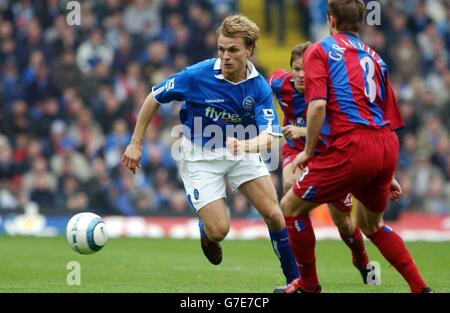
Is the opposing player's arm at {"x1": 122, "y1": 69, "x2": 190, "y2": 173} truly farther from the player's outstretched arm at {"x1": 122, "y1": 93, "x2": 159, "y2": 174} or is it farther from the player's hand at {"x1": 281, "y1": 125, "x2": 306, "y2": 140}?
the player's hand at {"x1": 281, "y1": 125, "x2": 306, "y2": 140}

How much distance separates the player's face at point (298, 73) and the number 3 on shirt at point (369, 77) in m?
1.78

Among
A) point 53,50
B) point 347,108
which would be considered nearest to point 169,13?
point 53,50

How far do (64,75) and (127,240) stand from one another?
4.85m

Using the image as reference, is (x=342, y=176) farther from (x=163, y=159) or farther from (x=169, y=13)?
(x=169, y=13)

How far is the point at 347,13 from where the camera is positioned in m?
7.64

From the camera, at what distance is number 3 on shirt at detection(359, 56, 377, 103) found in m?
7.67

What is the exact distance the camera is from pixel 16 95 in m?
19.6

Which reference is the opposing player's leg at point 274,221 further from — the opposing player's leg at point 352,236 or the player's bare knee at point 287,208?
the opposing player's leg at point 352,236

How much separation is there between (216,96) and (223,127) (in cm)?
35

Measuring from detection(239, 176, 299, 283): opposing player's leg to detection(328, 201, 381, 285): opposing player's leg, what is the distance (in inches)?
38.8

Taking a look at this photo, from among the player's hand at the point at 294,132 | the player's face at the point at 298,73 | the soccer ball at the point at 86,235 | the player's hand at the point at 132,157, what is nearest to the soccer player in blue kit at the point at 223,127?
the player's hand at the point at 132,157

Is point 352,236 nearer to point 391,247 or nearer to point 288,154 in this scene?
point 288,154

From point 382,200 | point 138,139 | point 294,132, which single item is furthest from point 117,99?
point 382,200

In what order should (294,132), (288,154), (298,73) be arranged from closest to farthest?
(294,132)
(298,73)
(288,154)
